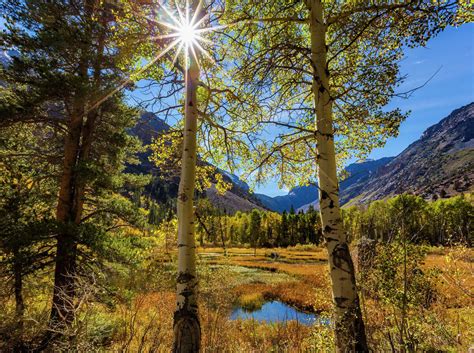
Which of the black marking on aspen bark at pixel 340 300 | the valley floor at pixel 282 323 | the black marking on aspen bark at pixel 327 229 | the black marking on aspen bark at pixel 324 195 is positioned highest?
the black marking on aspen bark at pixel 324 195

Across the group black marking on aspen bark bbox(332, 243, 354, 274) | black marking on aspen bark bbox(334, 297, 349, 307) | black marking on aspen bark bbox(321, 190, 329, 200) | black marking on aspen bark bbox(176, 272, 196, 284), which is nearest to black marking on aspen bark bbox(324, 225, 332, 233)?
black marking on aspen bark bbox(332, 243, 354, 274)

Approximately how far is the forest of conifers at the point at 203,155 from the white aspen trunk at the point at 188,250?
0.07 feet

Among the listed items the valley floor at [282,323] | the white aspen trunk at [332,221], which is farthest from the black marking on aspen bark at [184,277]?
the white aspen trunk at [332,221]

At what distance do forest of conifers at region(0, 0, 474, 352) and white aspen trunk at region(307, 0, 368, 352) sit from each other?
20 millimetres

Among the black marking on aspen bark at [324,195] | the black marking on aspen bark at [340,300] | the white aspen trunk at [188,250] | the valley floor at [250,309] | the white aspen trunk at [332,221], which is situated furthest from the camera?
the valley floor at [250,309]

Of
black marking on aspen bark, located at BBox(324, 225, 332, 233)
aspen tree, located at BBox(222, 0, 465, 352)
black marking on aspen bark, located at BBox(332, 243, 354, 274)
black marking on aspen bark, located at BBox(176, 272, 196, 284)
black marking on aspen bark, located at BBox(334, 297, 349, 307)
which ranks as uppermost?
aspen tree, located at BBox(222, 0, 465, 352)

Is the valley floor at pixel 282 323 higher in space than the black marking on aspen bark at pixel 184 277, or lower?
lower

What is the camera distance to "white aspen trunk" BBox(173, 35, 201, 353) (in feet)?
12.1

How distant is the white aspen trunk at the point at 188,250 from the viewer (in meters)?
3.69

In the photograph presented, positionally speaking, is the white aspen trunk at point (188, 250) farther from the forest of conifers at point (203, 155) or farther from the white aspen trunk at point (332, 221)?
the white aspen trunk at point (332, 221)

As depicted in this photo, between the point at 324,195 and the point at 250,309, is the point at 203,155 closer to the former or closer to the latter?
the point at 324,195

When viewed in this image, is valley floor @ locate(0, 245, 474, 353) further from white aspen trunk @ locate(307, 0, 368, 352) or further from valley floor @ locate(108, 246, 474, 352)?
white aspen trunk @ locate(307, 0, 368, 352)

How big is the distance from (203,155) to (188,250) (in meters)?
2.76

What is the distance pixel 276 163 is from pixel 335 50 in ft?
8.34
